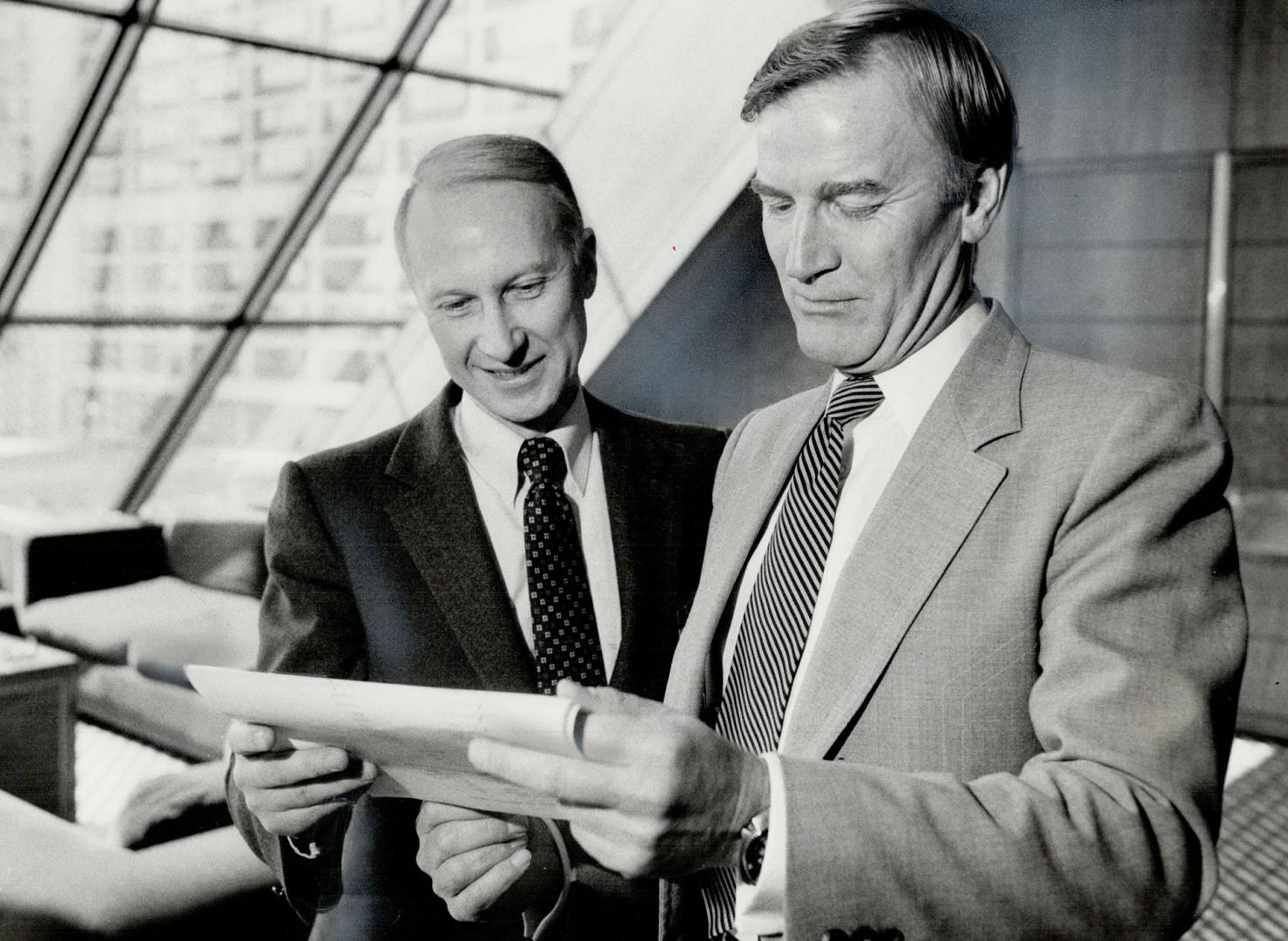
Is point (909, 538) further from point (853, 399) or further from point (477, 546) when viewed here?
point (477, 546)

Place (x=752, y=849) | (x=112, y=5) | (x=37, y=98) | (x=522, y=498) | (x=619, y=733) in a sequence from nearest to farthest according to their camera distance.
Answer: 1. (x=619, y=733)
2. (x=752, y=849)
3. (x=522, y=498)
4. (x=112, y=5)
5. (x=37, y=98)

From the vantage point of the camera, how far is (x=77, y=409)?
3326mm

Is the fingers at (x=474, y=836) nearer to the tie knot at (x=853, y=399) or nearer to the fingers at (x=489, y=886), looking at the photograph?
the fingers at (x=489, y=886)

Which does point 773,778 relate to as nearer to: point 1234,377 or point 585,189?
point 585,189

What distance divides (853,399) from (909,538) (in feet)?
0.77

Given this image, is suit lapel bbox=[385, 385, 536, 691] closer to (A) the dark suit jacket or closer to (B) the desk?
(A) the dark suit jacket

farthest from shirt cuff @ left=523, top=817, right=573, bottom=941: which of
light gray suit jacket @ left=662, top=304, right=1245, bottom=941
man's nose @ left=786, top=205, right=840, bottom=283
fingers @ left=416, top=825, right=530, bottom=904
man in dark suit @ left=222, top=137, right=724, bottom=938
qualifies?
man's nose @ left=786, top=205, right=840, bottom=283

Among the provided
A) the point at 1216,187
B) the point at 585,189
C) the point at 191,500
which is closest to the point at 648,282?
the point at 585,189

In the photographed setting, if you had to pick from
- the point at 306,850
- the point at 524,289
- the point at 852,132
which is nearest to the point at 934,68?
→ the point at 852,132

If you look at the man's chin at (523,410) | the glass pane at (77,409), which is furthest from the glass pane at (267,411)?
the man's chin at (523,410)

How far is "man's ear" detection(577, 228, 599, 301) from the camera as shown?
5.04 ft

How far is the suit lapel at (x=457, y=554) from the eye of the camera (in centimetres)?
147

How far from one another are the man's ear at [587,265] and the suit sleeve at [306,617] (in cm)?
49

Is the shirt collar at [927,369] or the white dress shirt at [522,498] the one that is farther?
the white dress shirt at [522,498]
